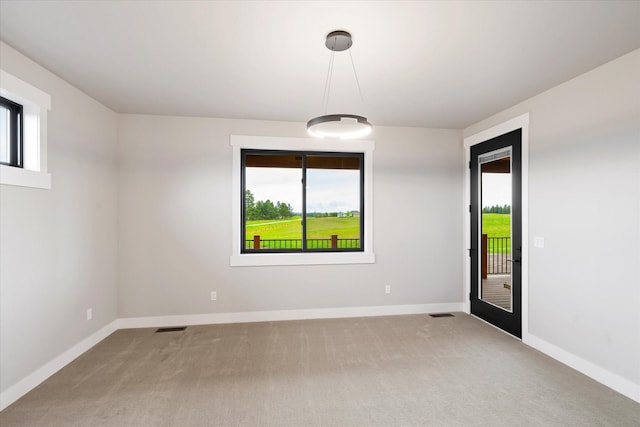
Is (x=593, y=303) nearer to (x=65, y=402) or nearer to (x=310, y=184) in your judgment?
(x=310, y=184)

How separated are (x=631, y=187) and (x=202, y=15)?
3331mm

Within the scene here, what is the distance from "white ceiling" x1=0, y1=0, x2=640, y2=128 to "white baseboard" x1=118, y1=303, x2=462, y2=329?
2.61m

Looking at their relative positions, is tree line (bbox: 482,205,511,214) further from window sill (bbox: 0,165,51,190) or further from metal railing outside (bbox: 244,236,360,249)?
window sill (bbox: 0,165,51,190)

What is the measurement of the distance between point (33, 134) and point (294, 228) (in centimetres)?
284

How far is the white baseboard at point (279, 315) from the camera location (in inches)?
156

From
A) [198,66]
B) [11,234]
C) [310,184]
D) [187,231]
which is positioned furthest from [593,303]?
[11,234]

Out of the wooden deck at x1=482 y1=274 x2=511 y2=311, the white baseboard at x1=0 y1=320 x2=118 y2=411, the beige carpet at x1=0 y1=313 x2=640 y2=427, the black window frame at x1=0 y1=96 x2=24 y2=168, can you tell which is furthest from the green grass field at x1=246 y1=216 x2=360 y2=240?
the black window frame at x1=0 y1=96 x2=24 y2=168

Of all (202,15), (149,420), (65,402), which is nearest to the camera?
(202,15)

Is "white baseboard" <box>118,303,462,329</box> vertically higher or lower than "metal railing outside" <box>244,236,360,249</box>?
lower

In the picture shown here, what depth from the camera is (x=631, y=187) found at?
2432 millimetres

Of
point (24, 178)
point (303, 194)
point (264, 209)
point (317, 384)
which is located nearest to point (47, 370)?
point (24, 178)

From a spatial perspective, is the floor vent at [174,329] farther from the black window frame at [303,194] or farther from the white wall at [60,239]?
the black window frame at [303,194]

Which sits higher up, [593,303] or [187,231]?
[187,231]

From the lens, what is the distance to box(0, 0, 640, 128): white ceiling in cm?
195
